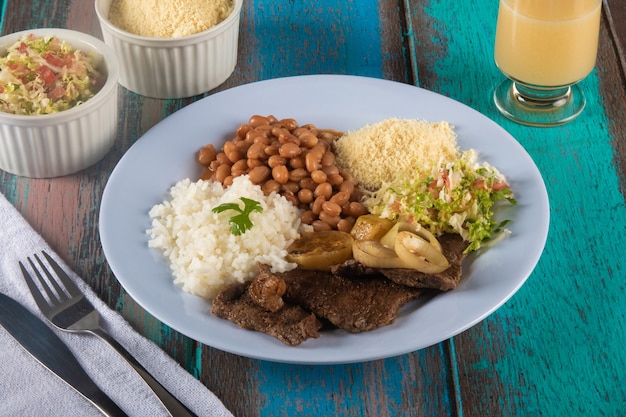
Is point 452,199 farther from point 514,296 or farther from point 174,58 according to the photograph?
point 174,58

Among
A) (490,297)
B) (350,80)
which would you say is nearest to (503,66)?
(350,80)

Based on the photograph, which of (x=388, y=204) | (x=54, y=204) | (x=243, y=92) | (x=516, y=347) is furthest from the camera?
(x=243, y=92)

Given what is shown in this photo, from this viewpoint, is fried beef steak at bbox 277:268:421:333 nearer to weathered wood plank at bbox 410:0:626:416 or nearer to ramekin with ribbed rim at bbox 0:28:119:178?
weathered wood plank at bbox 410:0:626:416

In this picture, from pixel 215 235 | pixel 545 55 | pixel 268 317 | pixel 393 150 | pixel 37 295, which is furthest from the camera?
pixel 545 55

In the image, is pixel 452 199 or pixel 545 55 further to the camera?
pixel 545 55

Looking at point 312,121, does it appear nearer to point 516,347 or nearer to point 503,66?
point 503,66

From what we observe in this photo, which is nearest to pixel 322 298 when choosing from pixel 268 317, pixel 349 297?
pixel 349 297

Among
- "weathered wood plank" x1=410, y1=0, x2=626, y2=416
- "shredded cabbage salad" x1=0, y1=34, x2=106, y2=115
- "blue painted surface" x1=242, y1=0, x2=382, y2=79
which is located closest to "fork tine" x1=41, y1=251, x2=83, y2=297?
"shredded cabbage salad" x1=0, y1=34, x2=106, y2=115
